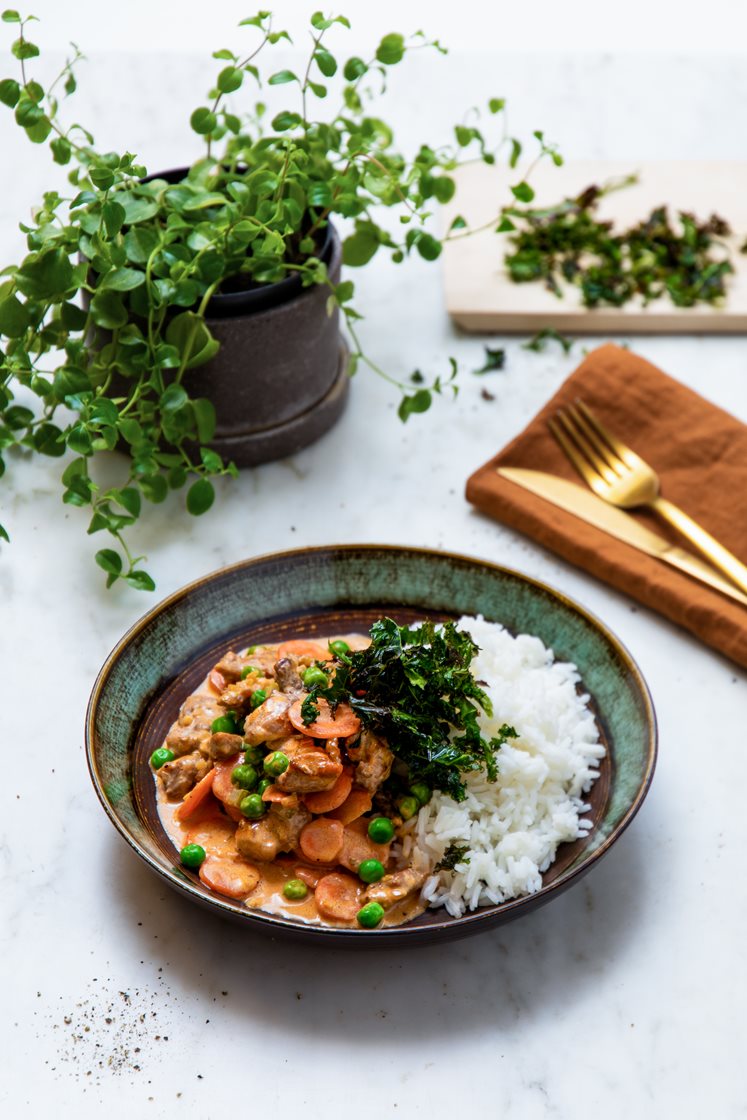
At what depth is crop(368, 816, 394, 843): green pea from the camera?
8.86 feet

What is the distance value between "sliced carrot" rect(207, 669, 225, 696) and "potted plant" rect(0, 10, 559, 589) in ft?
1.39

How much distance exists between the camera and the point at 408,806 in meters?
2.73

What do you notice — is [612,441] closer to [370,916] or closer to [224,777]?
[224,777]

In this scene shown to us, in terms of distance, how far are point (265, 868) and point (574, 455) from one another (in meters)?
1.67

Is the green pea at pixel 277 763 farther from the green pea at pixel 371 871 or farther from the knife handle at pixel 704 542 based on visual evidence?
the knife handle at pixel 704 542

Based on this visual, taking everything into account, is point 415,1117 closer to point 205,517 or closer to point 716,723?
point 716,723

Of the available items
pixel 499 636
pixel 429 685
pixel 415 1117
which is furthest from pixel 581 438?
pixel 415 1117

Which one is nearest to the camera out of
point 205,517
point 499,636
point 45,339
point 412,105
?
point 499,636

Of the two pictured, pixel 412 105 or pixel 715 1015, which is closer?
pixel 715 1015

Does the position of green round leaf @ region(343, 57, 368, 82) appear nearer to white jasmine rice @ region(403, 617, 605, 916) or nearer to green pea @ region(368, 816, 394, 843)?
white jasmine rice @ region(403, 617, 605, 916)

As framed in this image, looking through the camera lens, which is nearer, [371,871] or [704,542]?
[371,871]

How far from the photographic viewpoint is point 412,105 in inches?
208

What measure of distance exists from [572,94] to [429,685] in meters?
3.55

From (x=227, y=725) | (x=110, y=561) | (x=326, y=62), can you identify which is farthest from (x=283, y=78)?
(x=227, y=725)
